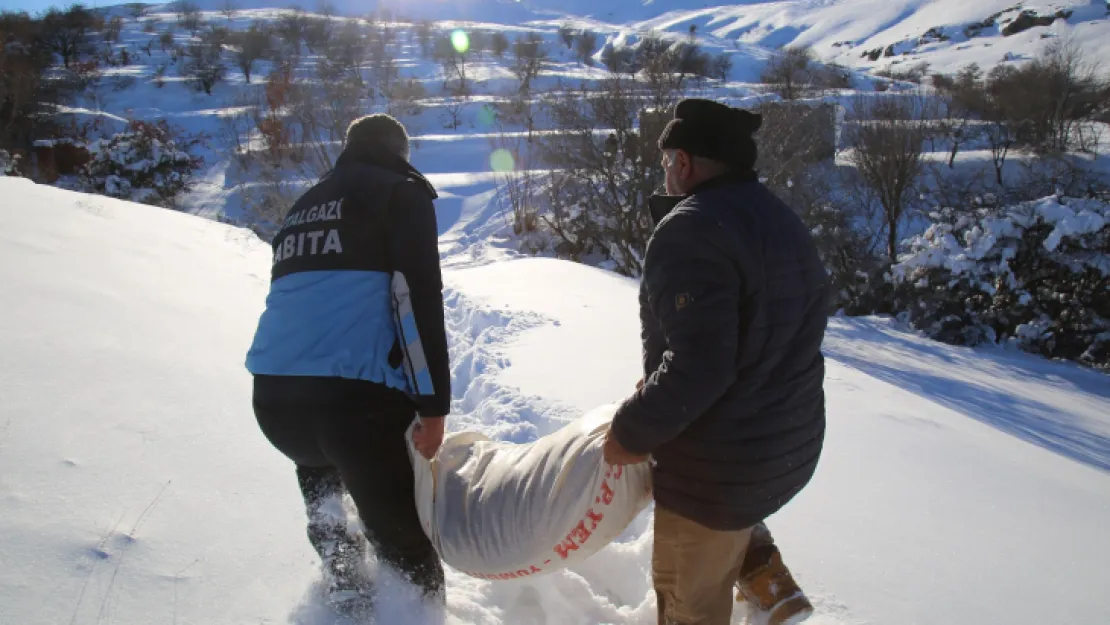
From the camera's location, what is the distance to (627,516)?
193cm

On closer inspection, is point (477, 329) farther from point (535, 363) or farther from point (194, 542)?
point (194, 542)

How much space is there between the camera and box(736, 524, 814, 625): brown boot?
199 centimetres

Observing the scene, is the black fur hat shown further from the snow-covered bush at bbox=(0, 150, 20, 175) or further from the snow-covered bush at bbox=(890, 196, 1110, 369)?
the snow-covered bush at bbox=(0, 150, 20, 175)

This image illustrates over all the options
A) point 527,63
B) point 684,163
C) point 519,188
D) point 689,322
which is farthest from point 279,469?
point 527,63

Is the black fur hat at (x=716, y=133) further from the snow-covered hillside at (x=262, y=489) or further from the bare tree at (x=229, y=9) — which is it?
the bare tree at (x=229, y=9)

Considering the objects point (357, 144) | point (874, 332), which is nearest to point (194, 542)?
point (357, 144)

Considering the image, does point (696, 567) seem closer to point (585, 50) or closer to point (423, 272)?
point (423, 272)

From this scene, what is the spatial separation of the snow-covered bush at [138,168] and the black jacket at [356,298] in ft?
66.0

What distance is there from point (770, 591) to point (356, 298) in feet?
5.34

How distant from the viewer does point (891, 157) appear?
20500 mm

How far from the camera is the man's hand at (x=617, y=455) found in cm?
176

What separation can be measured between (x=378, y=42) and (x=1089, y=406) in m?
58.6

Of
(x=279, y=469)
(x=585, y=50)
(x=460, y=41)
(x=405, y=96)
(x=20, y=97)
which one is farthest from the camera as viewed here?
(x=585, y=50)

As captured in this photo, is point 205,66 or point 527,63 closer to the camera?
point 205,66
